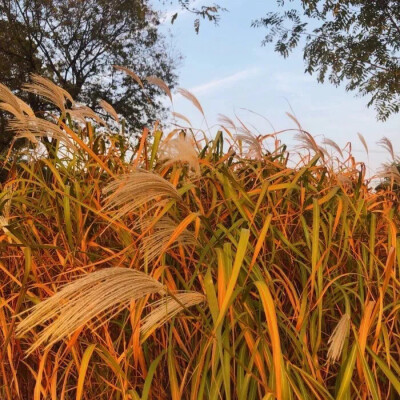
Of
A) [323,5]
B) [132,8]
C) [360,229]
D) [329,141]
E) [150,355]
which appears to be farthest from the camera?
[132,8]

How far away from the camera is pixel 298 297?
1690mm

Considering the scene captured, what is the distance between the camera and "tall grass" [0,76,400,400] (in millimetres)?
1357

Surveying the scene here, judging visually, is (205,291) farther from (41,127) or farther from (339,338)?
(41,127)

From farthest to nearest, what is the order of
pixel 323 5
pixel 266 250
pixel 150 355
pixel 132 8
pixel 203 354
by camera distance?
pixel 132 8 → pixel 323 5 → pixel 266 250 → pixel 150 355 → pixel 203 354

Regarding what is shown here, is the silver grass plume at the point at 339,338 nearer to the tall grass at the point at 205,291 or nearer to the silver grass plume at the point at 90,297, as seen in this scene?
the tall grass at the point at 205,291

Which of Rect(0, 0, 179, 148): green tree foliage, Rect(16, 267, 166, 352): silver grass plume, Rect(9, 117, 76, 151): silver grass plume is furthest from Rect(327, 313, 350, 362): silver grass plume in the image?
Rect(0, 0, 179, 148): green tree foliage

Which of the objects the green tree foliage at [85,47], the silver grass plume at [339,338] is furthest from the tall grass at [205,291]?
the green tree foliage at [85,47]

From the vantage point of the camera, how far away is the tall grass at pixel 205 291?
1357 mm

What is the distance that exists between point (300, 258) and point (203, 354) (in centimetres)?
52

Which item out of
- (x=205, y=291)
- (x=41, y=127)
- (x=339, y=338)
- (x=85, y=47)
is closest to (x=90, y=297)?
(x=205, y=291)

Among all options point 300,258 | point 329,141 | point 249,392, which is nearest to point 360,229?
point 300,258

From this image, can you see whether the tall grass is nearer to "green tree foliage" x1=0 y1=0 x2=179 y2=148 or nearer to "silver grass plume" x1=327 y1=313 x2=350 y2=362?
"silver grass plume" x1=327 y1=313 x2=350 y2=362

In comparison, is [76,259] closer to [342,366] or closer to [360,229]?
[342,366]

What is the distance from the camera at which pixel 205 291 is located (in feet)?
4.59
